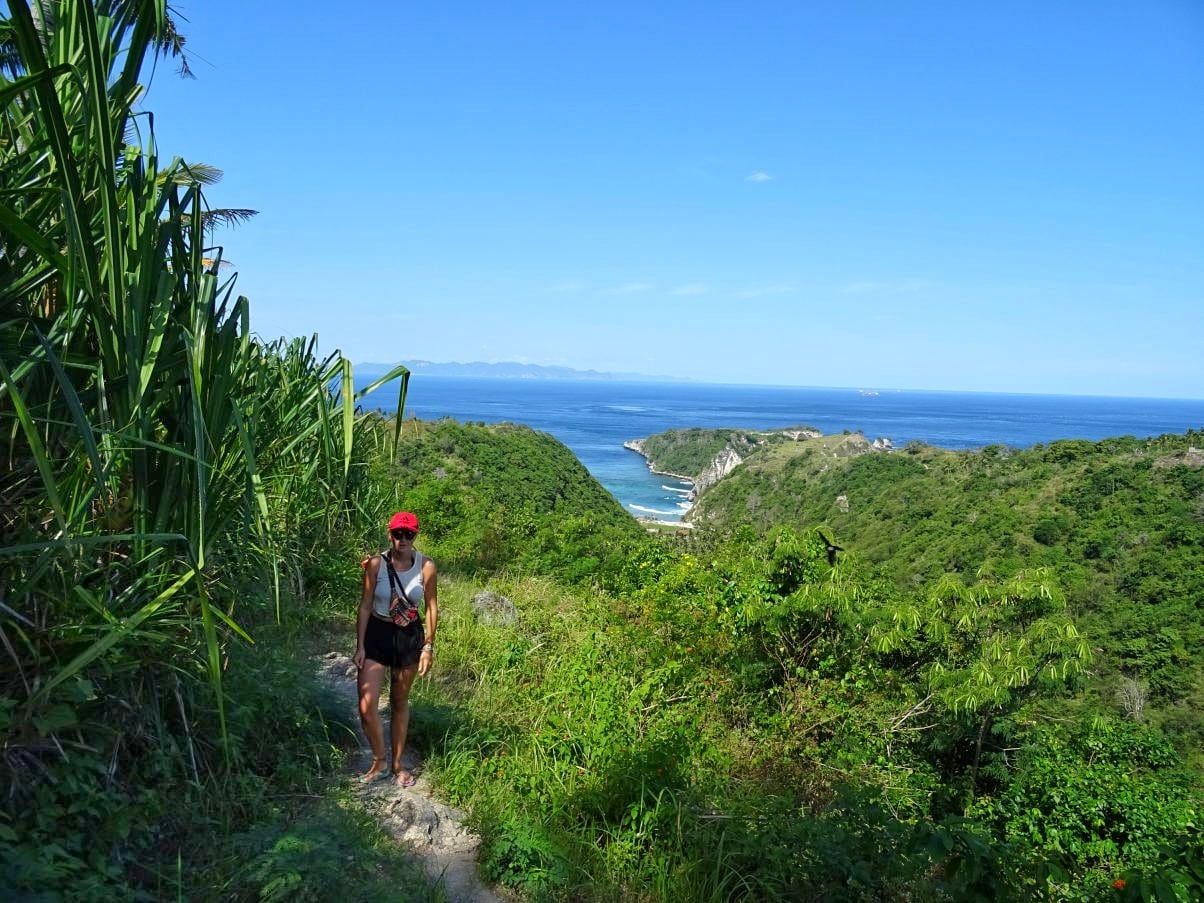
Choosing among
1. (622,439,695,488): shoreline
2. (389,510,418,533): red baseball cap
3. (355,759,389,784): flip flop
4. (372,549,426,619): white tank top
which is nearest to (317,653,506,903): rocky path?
(355,759,389,784): flip flop

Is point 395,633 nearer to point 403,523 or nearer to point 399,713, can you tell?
point 399,713

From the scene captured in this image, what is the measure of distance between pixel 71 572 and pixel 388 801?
175 centimetres

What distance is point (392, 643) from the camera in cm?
337

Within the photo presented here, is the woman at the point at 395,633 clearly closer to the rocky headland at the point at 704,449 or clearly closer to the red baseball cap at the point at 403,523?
the red baseball cap at the point at 403,523

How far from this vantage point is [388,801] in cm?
311

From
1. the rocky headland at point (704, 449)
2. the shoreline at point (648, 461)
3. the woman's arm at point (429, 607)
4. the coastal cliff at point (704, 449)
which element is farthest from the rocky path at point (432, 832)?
the shoreline at point (648, 461)

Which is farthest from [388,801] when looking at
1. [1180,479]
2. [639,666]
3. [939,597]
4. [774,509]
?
A: [774,509]

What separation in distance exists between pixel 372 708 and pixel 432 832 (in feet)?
1.99

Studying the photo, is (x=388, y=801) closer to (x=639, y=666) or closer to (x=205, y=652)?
(x=205, y=652)

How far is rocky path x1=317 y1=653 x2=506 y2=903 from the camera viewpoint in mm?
2793

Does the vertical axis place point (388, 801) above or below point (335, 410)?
below

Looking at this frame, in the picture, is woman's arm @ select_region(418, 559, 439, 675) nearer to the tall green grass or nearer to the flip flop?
the flip flop

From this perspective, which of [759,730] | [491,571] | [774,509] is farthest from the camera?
[774,509]

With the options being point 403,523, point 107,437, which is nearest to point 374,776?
point 403,523
